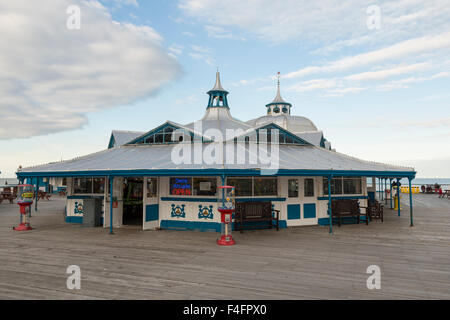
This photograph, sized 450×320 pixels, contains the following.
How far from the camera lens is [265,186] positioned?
11.0 m

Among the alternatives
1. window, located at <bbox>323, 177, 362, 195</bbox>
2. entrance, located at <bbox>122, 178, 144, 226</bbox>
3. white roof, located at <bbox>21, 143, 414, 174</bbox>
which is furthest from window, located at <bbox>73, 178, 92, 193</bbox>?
window, located at <bbox>323, 177, 362, 195</bbox>

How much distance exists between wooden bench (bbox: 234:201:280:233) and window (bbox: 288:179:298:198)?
1.12 metres

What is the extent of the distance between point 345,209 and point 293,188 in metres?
2.37

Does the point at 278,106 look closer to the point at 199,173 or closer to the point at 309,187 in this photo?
the point at 309,187

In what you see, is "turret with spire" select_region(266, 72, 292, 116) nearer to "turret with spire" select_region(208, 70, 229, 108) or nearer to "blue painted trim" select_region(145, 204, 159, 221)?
"turret with spire" select_region(208, 70, 229, 108)

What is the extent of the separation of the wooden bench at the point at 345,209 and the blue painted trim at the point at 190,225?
482 centimetres

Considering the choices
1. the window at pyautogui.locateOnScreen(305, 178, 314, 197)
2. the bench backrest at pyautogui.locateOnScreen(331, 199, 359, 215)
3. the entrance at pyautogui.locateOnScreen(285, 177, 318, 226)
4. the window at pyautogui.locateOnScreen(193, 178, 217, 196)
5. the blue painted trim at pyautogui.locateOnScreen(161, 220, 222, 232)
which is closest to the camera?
the blue painted trim at pyautogui.locateOnScreen(161, 220, 222, 232)

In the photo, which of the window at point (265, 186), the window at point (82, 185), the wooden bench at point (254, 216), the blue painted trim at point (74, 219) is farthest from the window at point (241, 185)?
the blue painted trim at point (74, 219)

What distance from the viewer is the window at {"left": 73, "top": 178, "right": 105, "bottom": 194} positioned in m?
12.6

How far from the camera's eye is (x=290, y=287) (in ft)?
16.5

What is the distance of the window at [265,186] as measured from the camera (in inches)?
432

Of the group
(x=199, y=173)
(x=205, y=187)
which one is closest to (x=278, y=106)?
(x=205, y=187)
